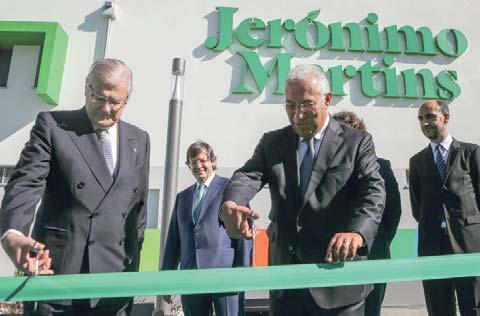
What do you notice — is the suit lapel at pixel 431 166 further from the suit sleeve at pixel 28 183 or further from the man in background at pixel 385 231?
the suit sleeve at pixel 28 183

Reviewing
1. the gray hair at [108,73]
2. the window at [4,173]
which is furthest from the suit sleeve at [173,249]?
the window at [4,173]

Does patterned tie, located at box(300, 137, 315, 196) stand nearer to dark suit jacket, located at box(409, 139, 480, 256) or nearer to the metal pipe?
dark suit jacket, located at box(409, 139, 480, 256)

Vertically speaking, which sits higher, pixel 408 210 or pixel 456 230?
pixel 408 210

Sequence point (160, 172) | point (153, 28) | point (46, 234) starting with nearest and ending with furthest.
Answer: point (46, 234) < point (160, 172) < point (153, 28)

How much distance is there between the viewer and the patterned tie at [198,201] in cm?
307

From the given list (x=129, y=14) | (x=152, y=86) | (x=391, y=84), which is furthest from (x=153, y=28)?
(x=391, y=84)

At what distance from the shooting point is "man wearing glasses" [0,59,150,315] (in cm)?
167

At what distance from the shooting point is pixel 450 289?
112 inches

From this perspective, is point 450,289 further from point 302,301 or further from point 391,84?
point 391,84

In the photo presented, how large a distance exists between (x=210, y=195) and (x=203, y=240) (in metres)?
0.35

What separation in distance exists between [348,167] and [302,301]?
23.9 inches

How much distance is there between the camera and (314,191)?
1.77 m

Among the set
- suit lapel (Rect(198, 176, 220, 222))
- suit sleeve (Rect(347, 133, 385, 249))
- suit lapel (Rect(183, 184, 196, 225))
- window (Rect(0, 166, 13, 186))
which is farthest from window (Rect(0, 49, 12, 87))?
suit sleeve (Rect(347, 133, 385, 249))

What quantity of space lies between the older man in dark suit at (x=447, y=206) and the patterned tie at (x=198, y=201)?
1.62m
